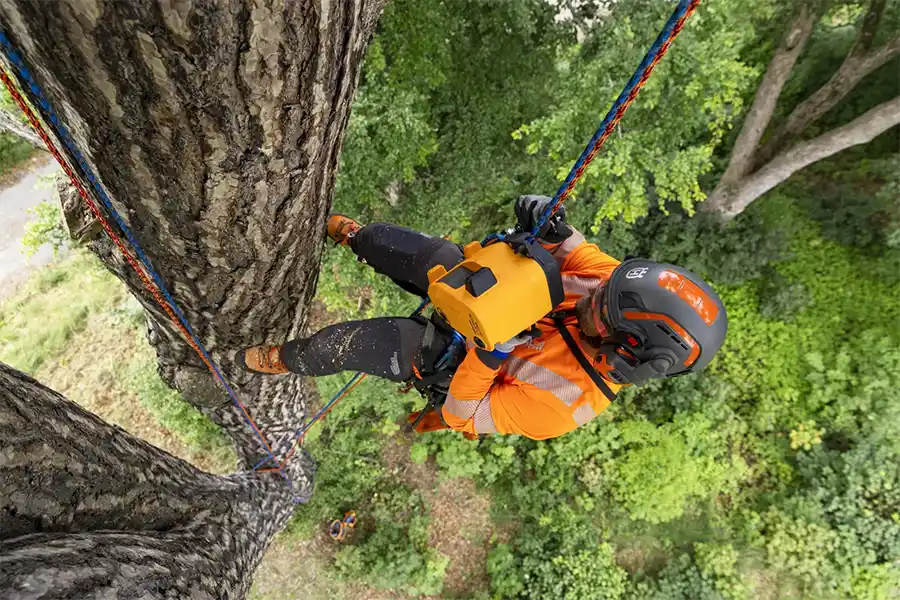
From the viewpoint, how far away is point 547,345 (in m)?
2.42

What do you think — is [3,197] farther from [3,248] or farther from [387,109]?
[387,109]

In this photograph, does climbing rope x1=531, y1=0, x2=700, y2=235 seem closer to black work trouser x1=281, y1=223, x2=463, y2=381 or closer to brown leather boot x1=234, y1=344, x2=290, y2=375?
black work trouser x1=281, y1=223, x2=463, y2=381

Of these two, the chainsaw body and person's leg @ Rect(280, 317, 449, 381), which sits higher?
the chainsaw body

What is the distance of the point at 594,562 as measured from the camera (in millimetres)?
5703

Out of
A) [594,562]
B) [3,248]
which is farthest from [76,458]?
[3,248]

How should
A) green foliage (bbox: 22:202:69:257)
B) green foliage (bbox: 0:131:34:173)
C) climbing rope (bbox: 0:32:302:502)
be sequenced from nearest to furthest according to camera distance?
climbing rope (bbox: 0:32:302:502) < green foliage (bbox: 22:202:69:257) < green foliage (bbox: 0:131:34:173)

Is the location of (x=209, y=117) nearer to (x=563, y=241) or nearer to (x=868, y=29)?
(x=563, y=241)

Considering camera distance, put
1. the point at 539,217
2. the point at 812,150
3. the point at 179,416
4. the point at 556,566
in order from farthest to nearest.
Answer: the point at 556,566
the point at 812,150
the point at 179,416
the point at 539,217

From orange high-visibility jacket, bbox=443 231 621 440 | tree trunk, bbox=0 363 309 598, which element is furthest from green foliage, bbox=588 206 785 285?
tree trunk, bbox=0 363 309 598

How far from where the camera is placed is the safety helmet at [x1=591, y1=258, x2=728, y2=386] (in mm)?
2002

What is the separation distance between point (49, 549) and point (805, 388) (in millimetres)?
8250

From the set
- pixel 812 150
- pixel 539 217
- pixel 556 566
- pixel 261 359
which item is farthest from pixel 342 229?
pixel 812 150

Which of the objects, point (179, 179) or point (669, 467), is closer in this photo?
point (179, 179)

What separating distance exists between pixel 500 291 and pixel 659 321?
692 millimetres
